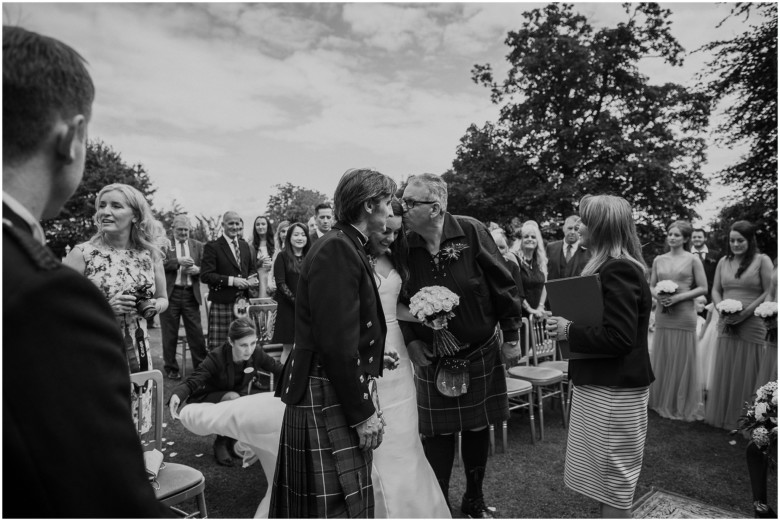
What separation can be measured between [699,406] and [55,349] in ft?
22.8

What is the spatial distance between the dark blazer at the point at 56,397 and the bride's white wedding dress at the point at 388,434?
8.52ft

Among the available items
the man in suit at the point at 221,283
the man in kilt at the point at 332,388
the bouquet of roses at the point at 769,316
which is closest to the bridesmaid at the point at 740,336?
the bouquet of roses at the point at 769,316

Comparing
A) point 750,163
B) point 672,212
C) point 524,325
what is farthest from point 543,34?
point 524,325

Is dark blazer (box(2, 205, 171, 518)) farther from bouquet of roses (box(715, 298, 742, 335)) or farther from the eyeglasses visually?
bouquet of roses (box(715, 298, 742, 335))

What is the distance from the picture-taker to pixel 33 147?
3.12 ft

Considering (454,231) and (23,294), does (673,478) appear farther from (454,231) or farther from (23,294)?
(23,294)

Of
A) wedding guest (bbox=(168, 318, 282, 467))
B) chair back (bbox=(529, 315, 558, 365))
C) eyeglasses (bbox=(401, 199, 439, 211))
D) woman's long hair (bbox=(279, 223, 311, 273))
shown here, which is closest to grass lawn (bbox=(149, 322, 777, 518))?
wedding guest (bbox=(168, 318, 282, 467))

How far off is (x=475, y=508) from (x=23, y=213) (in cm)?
361

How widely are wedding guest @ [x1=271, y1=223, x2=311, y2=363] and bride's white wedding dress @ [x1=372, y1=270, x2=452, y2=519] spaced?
2561mm

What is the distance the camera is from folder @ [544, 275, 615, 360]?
119 inches

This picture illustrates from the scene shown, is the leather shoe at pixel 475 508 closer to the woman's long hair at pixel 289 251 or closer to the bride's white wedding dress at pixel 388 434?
the bride's white wedding dress at pixel 388 434

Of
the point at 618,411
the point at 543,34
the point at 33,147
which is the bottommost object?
the point at 618,411

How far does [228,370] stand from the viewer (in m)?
4.53

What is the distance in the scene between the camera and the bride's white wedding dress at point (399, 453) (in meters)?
3.35
